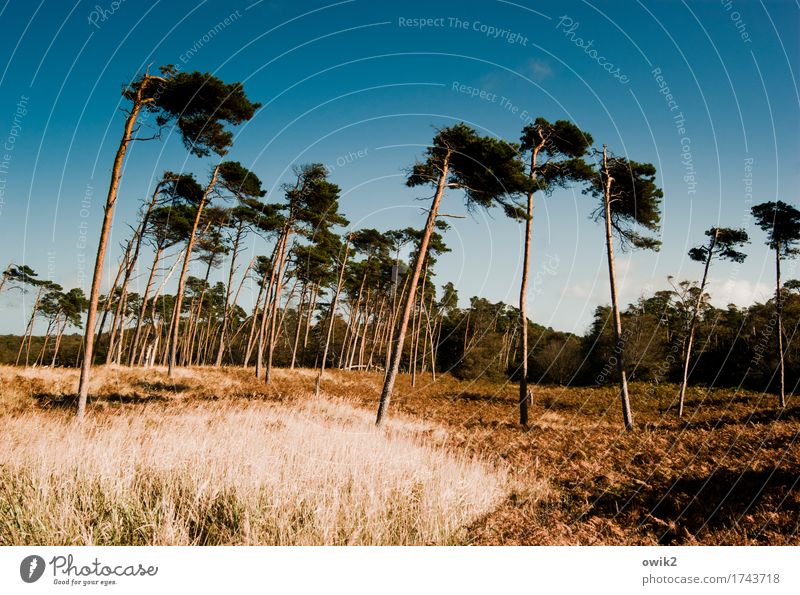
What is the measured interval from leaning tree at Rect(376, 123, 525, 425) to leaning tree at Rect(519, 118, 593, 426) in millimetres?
3135

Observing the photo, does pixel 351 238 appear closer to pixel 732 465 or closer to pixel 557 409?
pixel 557 409

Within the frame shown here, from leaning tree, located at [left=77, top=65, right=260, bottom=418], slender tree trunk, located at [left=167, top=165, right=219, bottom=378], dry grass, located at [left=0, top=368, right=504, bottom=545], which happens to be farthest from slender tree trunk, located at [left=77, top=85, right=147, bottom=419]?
slender tree trunk, located at [left=167, top=165, right=219, bottom=378]

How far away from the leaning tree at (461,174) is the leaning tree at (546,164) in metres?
3.14

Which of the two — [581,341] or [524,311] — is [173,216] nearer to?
[524,311]

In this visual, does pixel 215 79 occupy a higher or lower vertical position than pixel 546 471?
higher

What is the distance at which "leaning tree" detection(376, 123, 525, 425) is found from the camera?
11.5 meters

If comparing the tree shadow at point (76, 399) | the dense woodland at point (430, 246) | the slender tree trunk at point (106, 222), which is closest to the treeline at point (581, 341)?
the dense woodland at point (430, 246)

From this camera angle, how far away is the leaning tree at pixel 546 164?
599 inches

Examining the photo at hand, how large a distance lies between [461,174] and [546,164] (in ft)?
18.4

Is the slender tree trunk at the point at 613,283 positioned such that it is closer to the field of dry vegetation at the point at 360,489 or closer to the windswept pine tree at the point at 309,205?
the field of dry vegetation at the point at 360,489
